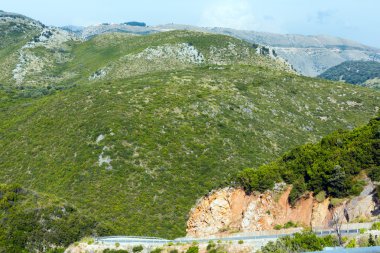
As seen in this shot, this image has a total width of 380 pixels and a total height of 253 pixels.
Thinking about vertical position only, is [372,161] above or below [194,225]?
above

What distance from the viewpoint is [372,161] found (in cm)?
3441

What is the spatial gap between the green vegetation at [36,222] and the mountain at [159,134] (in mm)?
2009

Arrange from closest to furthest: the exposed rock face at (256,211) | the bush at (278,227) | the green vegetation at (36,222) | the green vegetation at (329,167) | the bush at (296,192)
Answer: the exposed rock face at (256,211), the green vegetation at (329,167), the bush at (278,227), the bush at (296,192), the green vegetation at (36,222)

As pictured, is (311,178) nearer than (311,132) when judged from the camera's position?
Yes

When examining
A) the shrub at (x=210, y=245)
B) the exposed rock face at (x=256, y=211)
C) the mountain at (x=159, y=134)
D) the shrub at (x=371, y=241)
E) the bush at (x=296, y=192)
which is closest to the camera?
the shrub at (x=371, y=241)

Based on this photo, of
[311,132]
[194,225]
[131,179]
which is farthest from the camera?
[311,132]

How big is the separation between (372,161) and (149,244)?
63.3ft

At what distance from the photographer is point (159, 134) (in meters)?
71.0

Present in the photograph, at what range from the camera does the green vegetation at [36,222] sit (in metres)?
42.8

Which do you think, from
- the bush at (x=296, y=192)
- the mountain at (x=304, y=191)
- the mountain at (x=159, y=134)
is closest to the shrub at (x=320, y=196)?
the mountain at (x=304, y=191)

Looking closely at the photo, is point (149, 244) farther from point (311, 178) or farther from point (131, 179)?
point (131, 179)

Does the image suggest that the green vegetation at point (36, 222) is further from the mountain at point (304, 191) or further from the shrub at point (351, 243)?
the shrub at point (351, 243)

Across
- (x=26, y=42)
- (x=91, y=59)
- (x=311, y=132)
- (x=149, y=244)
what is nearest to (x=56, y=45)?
(x=26, y=42)

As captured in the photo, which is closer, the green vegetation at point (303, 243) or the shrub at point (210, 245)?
the green vegetation at point (303, 243)
